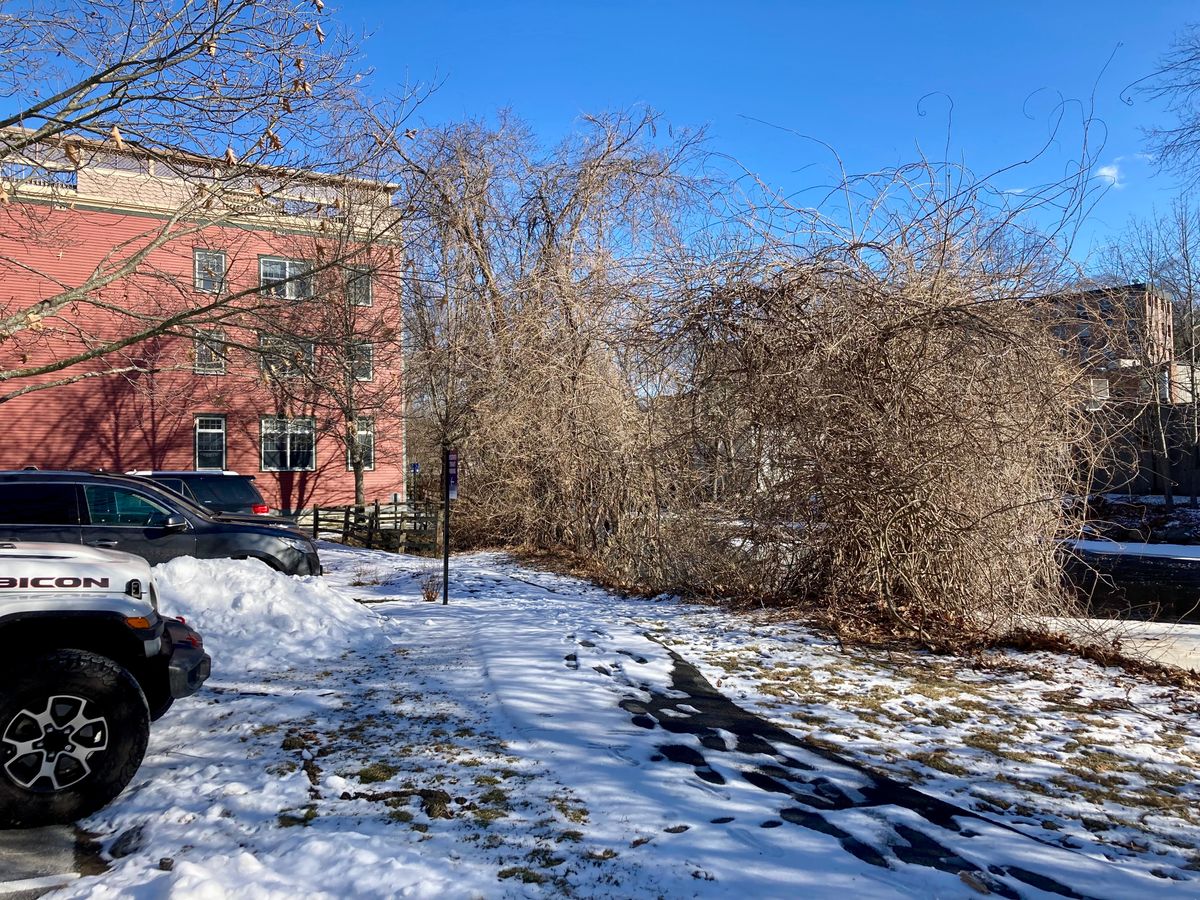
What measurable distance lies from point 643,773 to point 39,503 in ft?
23.3

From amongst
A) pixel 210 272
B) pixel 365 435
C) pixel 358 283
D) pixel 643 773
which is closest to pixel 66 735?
pixel 643 773

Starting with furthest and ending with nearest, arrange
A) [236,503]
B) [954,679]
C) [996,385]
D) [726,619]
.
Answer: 1. [236,503]
2. [726,619]
3. [996,385]
4. [954,679]

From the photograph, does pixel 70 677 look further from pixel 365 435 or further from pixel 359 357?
pixel 365 435

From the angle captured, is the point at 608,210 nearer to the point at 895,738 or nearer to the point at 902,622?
the point at 902,622

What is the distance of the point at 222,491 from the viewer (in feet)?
46.9

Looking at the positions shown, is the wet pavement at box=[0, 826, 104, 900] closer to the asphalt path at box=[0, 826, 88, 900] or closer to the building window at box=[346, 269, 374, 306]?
the asphalt path at box=[0, 826, 88, 900]

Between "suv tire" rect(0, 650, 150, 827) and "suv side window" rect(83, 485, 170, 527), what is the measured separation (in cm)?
536

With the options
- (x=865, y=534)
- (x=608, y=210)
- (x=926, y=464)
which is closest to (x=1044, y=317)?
(x=926, y=464)

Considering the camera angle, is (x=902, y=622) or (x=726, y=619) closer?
(x=902, y=622)

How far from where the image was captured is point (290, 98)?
6816 mm

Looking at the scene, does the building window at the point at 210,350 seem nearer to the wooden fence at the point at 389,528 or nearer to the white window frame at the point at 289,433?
the wooden fence at the point at 389,528

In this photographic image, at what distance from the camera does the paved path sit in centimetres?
331

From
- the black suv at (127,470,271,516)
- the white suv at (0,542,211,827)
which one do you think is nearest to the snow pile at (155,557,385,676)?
the white suv at (0,542,211,827)

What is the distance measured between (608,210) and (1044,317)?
37.5 ft
